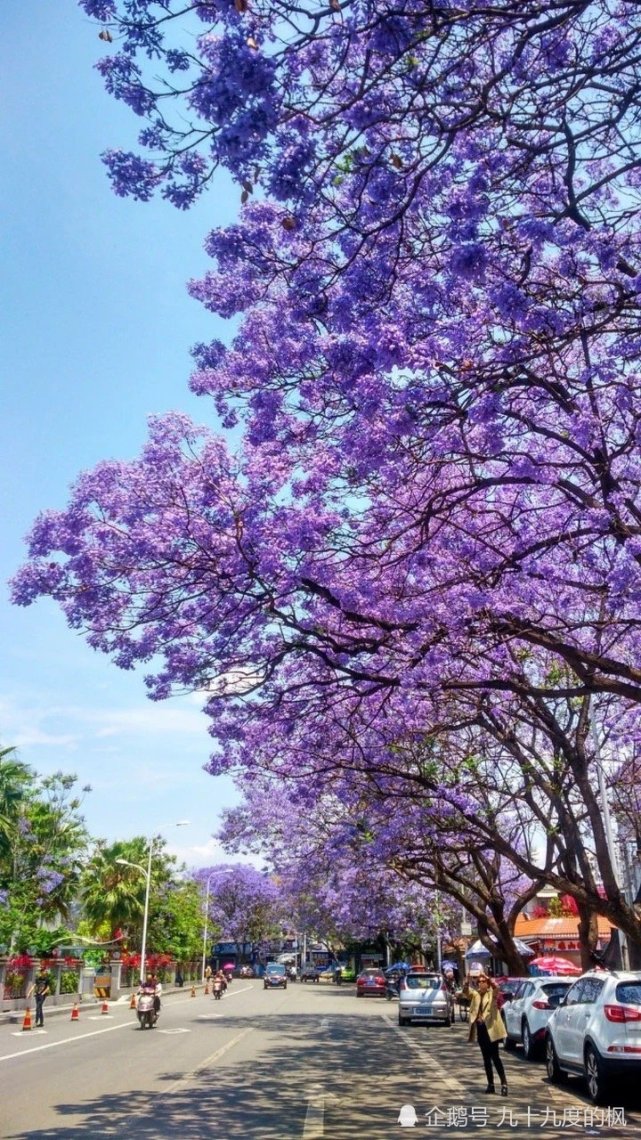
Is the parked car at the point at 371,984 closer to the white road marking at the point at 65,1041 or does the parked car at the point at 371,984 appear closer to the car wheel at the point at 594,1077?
the white road marking at the point at 65,1041

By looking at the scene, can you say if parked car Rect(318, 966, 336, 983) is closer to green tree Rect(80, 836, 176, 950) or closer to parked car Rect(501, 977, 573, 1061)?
green tree Rect(80, 836, 176, 950)

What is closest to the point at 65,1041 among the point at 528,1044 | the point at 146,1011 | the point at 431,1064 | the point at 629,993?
the point at 146,1011

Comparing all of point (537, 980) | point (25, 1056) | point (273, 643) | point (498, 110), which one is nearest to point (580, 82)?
point (498, 110)

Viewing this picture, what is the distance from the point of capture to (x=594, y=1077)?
1163 cm

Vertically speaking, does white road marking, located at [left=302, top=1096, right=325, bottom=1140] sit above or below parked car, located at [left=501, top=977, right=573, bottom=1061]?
below

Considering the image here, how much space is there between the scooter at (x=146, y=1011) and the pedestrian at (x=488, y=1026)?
14.2m

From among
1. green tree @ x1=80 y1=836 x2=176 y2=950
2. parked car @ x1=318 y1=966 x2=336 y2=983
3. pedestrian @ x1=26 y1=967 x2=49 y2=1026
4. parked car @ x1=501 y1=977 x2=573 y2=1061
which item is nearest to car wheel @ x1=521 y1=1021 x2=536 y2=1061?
parked car @ x1=501 y1=977 x2=573 y2=1061

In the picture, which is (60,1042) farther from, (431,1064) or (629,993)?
(629,993)

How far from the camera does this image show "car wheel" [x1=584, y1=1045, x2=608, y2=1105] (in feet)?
37.3

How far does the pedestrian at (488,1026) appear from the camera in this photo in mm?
12633

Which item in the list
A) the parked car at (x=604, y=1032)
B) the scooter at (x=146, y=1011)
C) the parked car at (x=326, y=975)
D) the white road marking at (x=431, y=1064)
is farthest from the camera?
the parked car at (x=326, y=975)

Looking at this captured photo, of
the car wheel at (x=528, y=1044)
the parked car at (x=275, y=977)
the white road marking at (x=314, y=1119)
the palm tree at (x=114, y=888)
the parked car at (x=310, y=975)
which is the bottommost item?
the white road marking at (x=314, y=1119)

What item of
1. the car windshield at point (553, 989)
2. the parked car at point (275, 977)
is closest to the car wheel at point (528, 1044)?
the car windshield at point (553, 989)

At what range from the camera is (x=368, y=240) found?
8281mm
